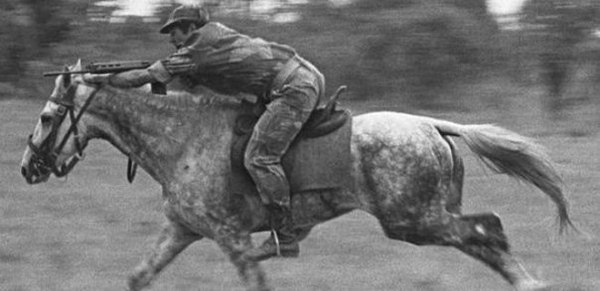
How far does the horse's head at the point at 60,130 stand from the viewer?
781 centimetres

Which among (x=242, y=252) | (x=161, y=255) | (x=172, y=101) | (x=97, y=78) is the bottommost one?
(x=161, y=255)

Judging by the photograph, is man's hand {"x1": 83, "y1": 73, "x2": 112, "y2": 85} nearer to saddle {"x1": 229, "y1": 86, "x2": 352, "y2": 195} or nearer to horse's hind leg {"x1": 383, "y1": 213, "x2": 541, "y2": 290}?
saddle {"x1": 229, "y1": 86, "x2": 352, "y2": 195}

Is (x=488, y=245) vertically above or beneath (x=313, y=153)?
beneath

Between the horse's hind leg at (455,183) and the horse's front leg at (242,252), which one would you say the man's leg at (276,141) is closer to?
the horse's front leg at (242,252)

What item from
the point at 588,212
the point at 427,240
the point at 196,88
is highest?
the point at 196,88

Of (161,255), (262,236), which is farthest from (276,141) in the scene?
(262,236)

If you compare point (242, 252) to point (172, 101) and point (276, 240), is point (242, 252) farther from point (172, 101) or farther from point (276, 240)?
point (172, 101)

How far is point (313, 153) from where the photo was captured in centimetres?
768

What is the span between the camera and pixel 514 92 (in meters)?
18.2

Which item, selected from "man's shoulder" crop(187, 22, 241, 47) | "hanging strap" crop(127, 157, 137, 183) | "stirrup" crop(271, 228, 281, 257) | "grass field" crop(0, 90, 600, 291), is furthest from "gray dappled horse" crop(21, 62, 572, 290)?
"grass field" crop(0, 90, 600, 291)

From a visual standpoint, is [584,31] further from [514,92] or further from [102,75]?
[102,75]

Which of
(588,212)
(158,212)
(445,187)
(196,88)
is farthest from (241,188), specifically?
(588,212)

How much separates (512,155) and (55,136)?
9.31 ft

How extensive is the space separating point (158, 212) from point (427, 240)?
4.20m
